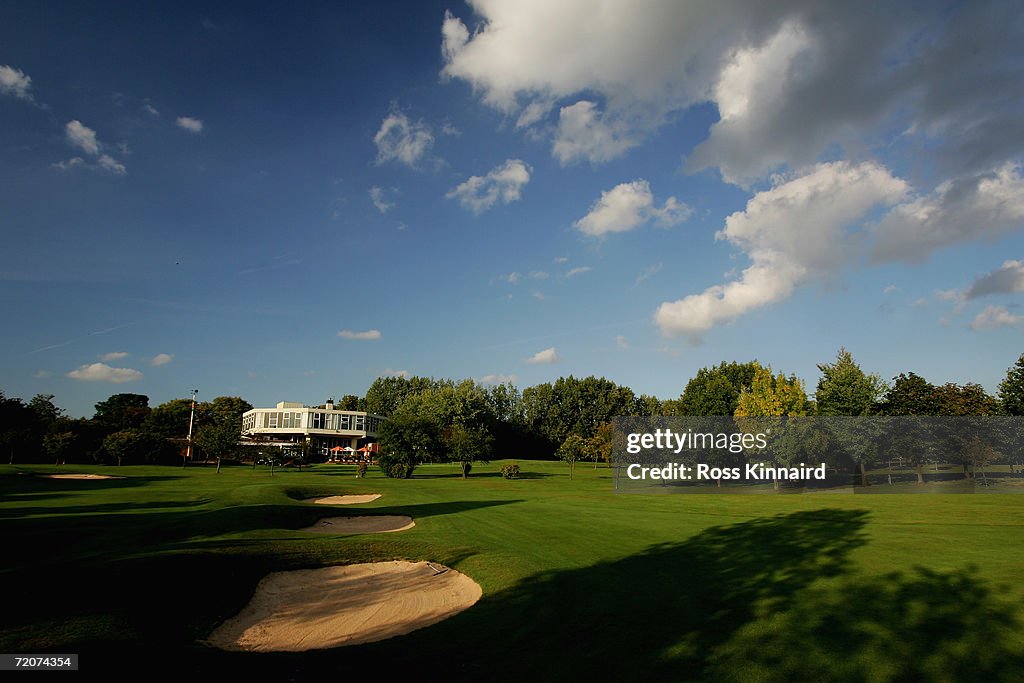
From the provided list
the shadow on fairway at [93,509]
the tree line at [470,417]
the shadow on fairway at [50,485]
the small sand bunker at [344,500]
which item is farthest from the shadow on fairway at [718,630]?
the tree line at [470,417]

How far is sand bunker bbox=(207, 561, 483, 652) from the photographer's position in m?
12.5

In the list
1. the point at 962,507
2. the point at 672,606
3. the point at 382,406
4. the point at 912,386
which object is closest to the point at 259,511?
the point at 672,606

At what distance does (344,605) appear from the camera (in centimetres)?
1489

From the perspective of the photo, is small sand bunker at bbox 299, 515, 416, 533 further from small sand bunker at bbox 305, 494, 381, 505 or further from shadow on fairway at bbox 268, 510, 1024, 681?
shadow on fairway at bbox 268, 510, 1024, 681

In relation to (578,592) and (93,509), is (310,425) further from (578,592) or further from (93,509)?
(578,592)

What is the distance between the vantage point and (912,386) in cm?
6800

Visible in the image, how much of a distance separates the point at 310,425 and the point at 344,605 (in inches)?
4078

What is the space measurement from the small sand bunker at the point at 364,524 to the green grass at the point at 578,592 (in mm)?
796

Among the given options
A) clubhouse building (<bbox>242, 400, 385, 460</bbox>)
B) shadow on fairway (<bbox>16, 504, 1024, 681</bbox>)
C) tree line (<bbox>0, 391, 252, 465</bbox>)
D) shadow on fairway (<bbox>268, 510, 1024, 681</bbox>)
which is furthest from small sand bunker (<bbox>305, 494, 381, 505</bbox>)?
clubhouse building (<bbox>242, 400, 385, 460</bbox>)

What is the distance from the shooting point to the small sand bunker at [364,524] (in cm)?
2478

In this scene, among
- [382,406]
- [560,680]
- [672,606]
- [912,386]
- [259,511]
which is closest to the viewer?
[560,680]

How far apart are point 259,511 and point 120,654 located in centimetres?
1614

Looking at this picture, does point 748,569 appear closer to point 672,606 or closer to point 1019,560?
point 672,606

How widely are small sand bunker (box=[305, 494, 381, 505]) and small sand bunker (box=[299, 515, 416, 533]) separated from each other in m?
8.54
